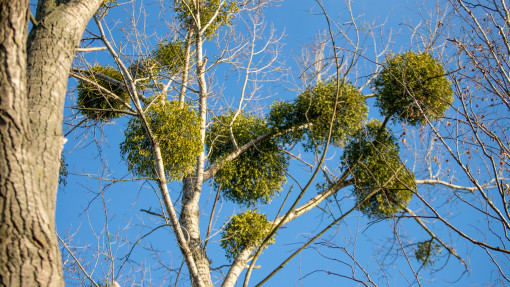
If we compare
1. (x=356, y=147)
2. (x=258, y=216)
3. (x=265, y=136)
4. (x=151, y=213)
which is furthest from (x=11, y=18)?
(x=356, y=147)

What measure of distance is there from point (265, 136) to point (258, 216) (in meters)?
1.48

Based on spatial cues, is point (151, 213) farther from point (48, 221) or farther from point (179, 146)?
point (48, 221)

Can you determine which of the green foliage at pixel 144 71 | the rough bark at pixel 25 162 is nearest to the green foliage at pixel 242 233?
the green foliage at pixel 144 71

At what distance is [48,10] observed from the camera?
111 inches

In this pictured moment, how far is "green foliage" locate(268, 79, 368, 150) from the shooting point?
757 cm

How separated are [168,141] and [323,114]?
256cm

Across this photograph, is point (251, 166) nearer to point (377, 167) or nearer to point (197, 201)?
point (197, 201)

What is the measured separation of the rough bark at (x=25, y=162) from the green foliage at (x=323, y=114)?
17.7 feet

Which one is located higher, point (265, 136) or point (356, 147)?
point (265, 136)

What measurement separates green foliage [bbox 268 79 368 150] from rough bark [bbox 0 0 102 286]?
5.39m

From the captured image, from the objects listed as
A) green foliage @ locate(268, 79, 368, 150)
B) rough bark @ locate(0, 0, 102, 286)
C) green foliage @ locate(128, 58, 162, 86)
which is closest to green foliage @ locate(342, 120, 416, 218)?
green foliage @ locate(268, 79, 368, 150)

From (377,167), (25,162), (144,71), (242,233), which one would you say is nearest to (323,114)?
(377,167)

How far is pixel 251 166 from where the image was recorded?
7.99 m

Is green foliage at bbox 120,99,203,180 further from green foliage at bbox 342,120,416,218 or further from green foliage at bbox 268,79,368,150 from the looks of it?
green foliage at bbox 342,120,416,218
